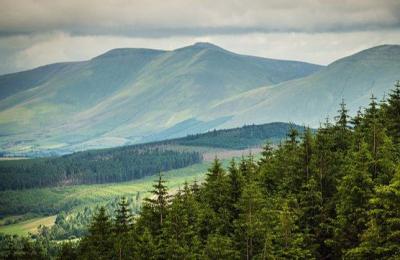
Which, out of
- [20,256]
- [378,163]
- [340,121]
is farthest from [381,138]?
[20,256]

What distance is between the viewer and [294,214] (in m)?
57.7

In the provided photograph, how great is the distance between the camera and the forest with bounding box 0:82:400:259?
1848 inches

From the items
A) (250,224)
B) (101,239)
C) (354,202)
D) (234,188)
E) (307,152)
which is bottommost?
(101,239)

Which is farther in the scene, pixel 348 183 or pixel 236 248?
pixel 236 248

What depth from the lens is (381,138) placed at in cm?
5238

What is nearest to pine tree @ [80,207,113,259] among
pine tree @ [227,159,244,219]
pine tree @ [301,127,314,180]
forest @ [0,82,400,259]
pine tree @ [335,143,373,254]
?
forest @ [0,82,400,259]

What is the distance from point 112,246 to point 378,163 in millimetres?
34715

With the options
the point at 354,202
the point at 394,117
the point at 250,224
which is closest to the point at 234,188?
the point at 250,224

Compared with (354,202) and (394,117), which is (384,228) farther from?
(394,117)

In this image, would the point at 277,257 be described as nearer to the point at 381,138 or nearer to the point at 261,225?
the point at 261,225

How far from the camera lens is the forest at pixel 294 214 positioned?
154 feet

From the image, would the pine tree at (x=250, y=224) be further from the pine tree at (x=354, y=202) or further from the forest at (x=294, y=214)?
the pine tree at (x=354, y=202)

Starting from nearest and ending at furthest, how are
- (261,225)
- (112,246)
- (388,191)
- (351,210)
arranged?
1. (388,191)
2. (351,210)
3. (261,225)
4. (112,246)

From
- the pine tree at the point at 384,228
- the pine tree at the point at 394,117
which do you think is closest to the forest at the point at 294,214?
the pine tree at the point at 384,228
